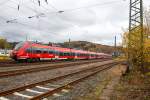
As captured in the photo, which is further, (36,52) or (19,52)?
(36,52)

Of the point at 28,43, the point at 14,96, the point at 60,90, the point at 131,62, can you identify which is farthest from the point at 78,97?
the point at 28,43

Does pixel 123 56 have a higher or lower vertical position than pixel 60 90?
higher

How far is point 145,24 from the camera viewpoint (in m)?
18.3

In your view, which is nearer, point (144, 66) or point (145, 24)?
point (144, 66)

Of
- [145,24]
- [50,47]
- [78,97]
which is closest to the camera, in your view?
[78,97]

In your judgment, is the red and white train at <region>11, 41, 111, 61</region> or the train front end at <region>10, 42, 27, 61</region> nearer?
the train front end at <region>10, 42, 27, 61</region>

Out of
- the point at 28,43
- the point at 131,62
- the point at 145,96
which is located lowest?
the point at 145,96

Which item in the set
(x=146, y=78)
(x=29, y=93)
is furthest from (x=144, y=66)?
(x=29, y=93)

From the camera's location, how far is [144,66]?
1708 cm

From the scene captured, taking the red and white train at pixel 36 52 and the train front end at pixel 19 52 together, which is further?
the red and white train at pixel 36 52

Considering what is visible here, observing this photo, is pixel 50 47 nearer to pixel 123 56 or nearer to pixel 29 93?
pixel 123 56

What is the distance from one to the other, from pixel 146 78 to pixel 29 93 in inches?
374

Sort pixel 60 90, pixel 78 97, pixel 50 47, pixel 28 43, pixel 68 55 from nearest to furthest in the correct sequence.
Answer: pixel 78 97 < pixel 60 90 < pixel 28 43 < pixel 50 47 < pixel 68 55

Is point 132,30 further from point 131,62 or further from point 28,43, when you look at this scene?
point 28,43
